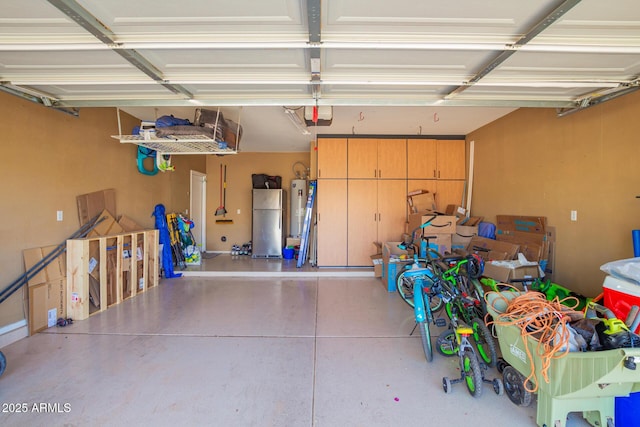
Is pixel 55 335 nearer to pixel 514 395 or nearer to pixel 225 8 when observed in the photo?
pixel 225 8

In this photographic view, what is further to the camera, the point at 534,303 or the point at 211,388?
the point at 211,388

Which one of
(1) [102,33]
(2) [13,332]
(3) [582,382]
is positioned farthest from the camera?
(2) [13,332]

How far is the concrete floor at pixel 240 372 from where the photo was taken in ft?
5.63

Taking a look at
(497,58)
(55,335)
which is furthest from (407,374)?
(55,335)

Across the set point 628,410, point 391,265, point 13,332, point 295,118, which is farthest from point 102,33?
point 391,265

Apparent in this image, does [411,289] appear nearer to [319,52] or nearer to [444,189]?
[319,52]

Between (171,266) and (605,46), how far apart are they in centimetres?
570

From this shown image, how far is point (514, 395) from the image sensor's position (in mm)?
1794

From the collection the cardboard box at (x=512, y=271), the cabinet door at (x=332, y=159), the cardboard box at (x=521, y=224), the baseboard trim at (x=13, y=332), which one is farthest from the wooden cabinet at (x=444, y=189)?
the baseboard trim at (x=13, y=332)

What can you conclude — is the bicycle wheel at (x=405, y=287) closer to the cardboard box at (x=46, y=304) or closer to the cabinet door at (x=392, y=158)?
the cabinet door at (x=392, y=158)

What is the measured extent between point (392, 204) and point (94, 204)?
4632 millimetres

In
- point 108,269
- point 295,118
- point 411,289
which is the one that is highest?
point 295,118

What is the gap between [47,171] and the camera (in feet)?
9.67

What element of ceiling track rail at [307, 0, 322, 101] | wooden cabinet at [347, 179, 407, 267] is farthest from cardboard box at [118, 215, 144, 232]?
wooden cabinet at [347, 179, 407, 267]
